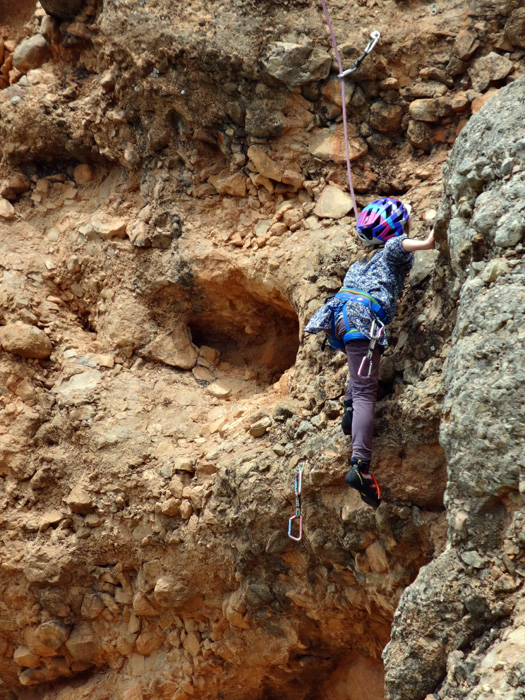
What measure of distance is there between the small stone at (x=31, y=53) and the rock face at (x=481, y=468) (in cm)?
398

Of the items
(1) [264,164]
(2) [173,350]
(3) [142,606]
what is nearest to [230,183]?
(1) [264,164]

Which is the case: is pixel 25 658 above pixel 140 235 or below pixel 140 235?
below

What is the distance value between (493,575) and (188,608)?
2647 mm

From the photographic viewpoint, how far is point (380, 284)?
445 cm

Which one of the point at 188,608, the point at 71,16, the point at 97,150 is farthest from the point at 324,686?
the point at 71,16

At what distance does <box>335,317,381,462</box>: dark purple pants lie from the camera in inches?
165

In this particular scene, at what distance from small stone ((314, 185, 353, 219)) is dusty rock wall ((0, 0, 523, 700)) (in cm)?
1

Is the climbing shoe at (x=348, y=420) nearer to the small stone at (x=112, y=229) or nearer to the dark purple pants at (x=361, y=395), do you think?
the dark purple pants at (x=361, y=395)

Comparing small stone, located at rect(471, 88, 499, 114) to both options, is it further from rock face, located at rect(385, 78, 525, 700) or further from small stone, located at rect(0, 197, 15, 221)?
small stone, located at rect(0, 197, 15, 221)

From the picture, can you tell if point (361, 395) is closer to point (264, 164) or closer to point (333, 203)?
point (333, 203)

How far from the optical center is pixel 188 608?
17.8 ft

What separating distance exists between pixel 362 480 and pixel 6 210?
12.6 feet

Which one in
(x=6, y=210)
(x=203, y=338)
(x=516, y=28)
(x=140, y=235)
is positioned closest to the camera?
(x=516, y=28)

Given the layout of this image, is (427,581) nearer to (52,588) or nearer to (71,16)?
(52,588)
